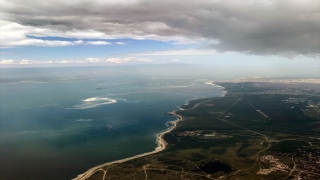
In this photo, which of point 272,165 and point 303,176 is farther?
point 272,165

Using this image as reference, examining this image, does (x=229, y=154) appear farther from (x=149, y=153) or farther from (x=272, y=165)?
(x=149, y=153)

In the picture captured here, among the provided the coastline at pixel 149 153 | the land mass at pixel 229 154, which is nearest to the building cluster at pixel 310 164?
the land mass at pixel 229 154

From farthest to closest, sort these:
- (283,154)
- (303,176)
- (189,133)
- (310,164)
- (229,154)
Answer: (189,133), (229,154), (283,154), (310,164), (303,176)

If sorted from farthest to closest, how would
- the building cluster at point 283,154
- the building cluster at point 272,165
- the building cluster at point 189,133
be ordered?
the building cluster at point 189,133 < the building cluster at point 283,154 < the building cluster at point 272,165

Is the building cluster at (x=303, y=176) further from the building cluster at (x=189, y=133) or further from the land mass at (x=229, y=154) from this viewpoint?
the building cluster at (x=189, y=133)

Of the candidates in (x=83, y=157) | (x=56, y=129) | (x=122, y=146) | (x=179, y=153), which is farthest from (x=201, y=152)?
(x=56, y=129)

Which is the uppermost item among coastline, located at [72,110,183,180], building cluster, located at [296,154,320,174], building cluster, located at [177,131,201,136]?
building cluster, located at [177,131,201,136]

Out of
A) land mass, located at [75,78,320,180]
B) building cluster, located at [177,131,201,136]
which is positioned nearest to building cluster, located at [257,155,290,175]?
land mass, located at [75,78,320,180]

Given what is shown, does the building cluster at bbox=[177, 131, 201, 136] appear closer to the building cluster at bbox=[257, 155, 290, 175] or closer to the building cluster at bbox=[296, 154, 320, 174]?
the building cluster at bbox=[257, 155, 290, 175]

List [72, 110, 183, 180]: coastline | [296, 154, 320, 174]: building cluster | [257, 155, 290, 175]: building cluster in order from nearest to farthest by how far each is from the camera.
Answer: [72, 110, 183, 180]: coastline < [296, 154, 320, 174]: building cluster < [257, 155, 290, 175]: building cluster

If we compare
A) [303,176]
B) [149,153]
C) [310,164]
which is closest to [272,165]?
[303,176]

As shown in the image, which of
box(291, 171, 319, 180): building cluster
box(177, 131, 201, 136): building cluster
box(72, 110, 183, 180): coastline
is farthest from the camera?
box(177, 131, 201, 136): building cluster

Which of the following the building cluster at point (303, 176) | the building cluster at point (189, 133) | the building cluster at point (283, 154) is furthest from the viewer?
the building cluster at point (189, 133)
